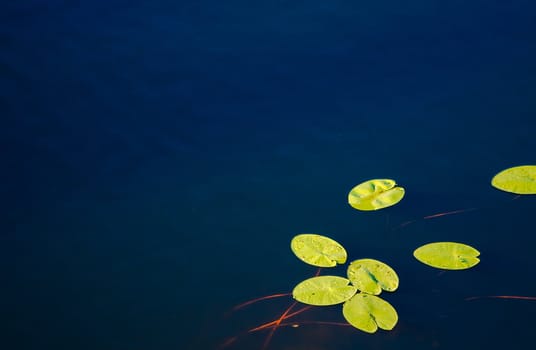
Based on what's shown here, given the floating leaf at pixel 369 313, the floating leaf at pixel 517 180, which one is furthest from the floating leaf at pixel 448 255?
the floating leaf at pixel 517 180

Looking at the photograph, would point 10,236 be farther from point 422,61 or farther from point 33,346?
point 422,61

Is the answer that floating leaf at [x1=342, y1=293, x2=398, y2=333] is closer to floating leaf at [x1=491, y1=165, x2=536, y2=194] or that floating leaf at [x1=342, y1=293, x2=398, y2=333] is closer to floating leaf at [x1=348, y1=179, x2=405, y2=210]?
floating leaf at [x1=348, y1=179, x2=405, y2=210]

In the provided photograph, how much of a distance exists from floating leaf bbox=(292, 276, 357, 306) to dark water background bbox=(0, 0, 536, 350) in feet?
0.18

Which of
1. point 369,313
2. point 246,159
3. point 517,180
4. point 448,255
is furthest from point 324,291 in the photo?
point 517,180

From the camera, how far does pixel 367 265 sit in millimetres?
2213

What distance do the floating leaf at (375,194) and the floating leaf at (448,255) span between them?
10.6 inches

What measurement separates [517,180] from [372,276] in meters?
0.90

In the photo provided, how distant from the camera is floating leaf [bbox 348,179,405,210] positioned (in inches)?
96.6

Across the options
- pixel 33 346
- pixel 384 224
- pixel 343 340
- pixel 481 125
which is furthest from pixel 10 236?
pixel 481 125

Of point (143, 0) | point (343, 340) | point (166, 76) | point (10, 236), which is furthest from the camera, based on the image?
point (143, 0)

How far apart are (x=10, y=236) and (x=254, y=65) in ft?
5.31

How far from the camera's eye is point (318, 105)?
300cm

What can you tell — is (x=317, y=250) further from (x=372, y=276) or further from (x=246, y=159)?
(x=246, y=159)

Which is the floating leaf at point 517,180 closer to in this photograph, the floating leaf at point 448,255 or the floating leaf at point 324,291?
the floating leaf at point 448,255
